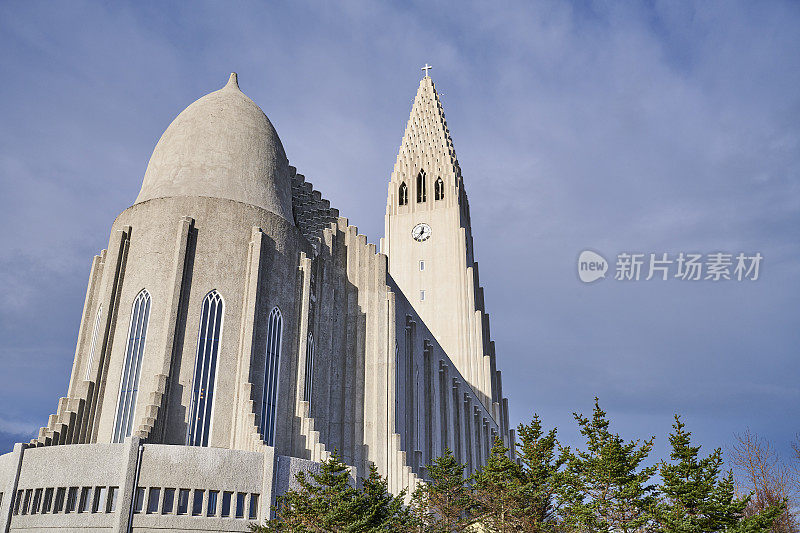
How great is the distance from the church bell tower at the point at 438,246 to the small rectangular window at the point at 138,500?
40.5 m

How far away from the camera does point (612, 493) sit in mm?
23891

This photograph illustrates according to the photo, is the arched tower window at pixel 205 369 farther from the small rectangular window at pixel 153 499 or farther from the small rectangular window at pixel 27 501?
the small rectangular window at pixel 27 501

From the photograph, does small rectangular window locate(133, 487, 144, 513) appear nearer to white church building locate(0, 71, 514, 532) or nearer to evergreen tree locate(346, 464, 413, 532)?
white church building locate(0, 71, 514, 532)

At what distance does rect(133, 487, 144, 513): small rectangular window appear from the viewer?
24594 millimetres

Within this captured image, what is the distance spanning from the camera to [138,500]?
2475 centimetres

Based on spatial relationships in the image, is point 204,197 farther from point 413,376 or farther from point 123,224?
point 413,376

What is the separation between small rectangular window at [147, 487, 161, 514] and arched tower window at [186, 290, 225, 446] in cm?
365

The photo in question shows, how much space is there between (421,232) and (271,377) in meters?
39.8

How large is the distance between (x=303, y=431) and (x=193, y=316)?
6529mm

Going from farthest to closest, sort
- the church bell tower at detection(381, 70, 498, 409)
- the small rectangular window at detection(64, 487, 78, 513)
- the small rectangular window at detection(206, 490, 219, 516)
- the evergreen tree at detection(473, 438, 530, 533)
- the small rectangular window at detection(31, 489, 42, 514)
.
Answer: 1. the church bell tower at detection(381, 70, 498, 409)
2. the small rectangular window at detection(31, 489, 42, 514)
3. the evergreen tree at detection(473, 438, 530, 533)
4. the small rectangular window at detection(206, 490, 219, 516)
5. the small rectangular window at detection(64, 487, 78, 513)

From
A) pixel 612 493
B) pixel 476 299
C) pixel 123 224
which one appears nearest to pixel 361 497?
pixel 612 493

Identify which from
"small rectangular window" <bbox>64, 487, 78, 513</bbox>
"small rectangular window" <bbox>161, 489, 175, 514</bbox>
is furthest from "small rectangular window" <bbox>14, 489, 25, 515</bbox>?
"small rectangular window" <bbox>161, 489, 175, 514</bbox>

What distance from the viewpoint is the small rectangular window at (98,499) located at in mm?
24781

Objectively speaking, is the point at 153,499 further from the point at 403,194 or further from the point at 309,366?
the point at 403,194
